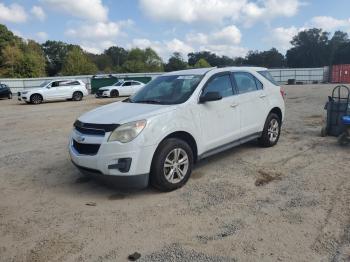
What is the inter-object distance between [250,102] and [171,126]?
6.85 feet

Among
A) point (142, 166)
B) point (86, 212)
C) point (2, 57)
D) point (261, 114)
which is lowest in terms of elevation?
point (86, 212)

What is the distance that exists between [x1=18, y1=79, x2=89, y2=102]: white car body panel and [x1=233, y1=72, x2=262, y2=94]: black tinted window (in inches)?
724

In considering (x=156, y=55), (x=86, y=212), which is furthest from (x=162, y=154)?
(x=156, y=55)

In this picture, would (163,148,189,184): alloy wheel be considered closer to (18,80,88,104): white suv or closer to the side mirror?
the side mirror

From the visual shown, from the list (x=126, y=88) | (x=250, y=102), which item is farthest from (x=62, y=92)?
(x=250, y=102)

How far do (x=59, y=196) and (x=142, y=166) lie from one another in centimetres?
136

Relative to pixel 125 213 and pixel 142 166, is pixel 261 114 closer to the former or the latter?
pixel 142 166

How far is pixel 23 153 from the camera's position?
24.3ft

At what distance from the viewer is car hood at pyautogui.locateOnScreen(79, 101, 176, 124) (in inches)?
177

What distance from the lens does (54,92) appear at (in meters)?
22.4

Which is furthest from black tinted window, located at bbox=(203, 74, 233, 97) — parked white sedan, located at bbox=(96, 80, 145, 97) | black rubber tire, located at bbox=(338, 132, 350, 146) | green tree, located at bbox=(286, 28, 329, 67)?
green tree, located at bbox=(286, 28, 329, 67)

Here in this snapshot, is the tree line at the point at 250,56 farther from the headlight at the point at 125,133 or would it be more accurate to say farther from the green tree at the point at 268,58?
the headlight at the point at 125,133

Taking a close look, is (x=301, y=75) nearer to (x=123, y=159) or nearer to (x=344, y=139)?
(x=344, y=139)

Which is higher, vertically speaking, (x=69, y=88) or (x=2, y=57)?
(x=2, y=57)
